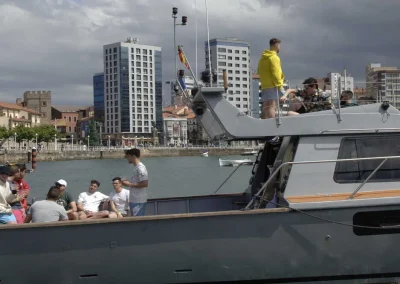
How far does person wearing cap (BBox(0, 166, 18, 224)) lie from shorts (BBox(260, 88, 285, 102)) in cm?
376

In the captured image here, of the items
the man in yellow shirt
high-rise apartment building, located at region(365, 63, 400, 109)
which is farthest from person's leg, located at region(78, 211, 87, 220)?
high-rise apartment building, located at region(365, 63, 400, 109)

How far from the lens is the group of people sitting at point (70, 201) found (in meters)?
7.29

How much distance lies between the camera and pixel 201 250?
23.3 feet

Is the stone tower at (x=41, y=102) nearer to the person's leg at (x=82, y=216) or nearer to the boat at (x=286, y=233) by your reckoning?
the person's leg at (x=82, y=216)

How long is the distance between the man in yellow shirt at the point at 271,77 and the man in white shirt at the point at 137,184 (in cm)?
194

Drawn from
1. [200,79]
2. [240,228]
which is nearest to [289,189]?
[240,228]

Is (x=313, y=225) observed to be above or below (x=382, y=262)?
above

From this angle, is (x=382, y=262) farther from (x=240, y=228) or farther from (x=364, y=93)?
(x=364, y=93)

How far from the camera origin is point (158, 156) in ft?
399

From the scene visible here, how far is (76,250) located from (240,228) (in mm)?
2072

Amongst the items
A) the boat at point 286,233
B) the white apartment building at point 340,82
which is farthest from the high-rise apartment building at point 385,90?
the boat at point 286,233

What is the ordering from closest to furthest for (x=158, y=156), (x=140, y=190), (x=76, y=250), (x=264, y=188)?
(x=76, y=250) < (x=264, y=188) < (x=140, y=190) < (x=158, y=156)

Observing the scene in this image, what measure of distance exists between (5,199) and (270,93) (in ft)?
12.8

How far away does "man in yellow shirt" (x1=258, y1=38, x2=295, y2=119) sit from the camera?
788cm
